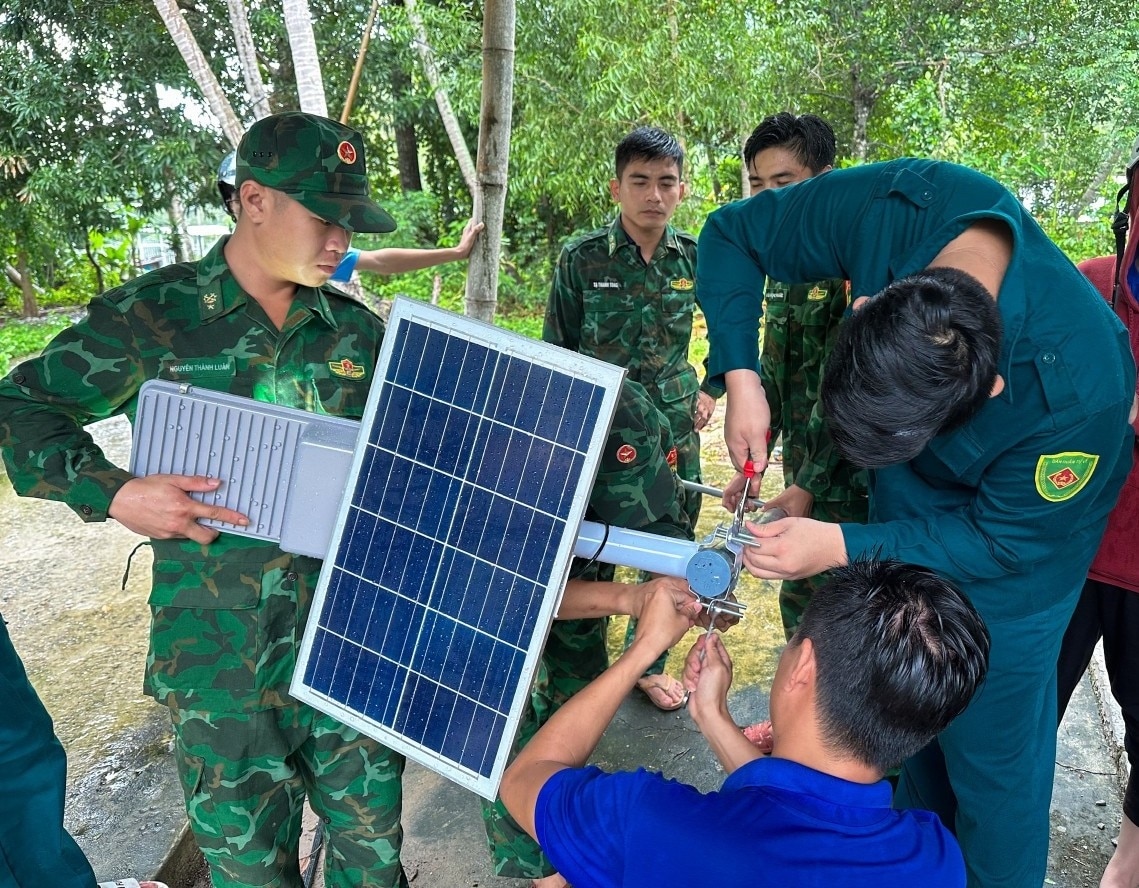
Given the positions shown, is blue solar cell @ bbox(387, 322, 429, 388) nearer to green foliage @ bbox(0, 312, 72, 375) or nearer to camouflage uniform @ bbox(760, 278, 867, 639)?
camouflage uniform @ bbox(760, 278, 867, 639)

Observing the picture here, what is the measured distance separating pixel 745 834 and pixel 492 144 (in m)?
2.89

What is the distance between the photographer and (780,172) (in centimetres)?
332

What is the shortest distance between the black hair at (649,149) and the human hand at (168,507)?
107 inches

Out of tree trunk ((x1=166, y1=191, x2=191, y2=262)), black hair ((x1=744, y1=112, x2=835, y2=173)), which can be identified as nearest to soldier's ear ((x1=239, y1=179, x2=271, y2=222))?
black hair ((x1=744, y1=112, x2=835, y2=173))

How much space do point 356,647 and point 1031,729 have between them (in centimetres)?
161

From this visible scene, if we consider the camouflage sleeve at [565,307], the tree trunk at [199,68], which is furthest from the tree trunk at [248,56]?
the camouflage sleeve at [565,307]

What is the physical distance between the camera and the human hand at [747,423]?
2.09m

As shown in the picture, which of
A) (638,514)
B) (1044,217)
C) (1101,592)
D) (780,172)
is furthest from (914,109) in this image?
(638,514)

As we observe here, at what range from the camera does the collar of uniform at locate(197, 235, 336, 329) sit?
197 cm

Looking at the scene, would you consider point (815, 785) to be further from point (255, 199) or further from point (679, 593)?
point (255, 199)

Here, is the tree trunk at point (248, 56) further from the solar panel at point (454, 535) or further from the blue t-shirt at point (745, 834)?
the blue t-shirt at point (745, 834)

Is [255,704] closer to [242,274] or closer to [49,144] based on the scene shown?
[242,274]

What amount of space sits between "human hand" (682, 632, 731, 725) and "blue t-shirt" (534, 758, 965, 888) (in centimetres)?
25

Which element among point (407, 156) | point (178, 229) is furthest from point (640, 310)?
point (178, 229)
